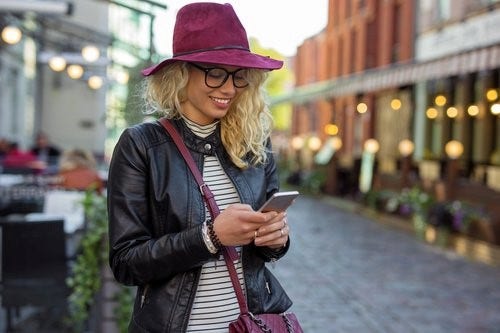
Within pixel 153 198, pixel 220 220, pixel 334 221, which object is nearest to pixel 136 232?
pixel 153 198

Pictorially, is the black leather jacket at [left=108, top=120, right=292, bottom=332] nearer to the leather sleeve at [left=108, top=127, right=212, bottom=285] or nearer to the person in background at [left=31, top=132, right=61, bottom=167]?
the leather sleeve at [left=108, top=127, right=212, bottom=285]

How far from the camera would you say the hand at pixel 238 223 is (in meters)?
1.84

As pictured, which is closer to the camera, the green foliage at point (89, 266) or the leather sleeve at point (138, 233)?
the leather sleeve at point (138, 233)

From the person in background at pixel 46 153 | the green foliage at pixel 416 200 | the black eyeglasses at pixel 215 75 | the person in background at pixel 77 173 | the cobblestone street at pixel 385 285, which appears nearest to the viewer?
the black eyeglasses at pixel 215 75

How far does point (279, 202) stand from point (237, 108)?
0.45m

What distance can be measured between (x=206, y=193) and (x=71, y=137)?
2836 centimetres

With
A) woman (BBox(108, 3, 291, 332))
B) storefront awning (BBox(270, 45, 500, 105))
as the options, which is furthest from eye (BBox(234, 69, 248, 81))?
storefront awning (BBox(270, 45, 500, 105))

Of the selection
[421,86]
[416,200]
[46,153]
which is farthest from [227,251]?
[421,86]

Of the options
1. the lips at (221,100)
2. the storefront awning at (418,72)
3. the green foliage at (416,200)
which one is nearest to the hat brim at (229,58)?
the lips at (221,100)

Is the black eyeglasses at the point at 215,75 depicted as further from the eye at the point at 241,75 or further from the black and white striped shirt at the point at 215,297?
the black and white striped shirt at the point at 215,297

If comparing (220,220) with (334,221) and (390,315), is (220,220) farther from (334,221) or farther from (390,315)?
(334,221)

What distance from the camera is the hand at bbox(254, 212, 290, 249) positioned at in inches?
74.7

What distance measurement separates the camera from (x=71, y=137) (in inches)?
1158

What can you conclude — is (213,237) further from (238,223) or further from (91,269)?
(91,269)
